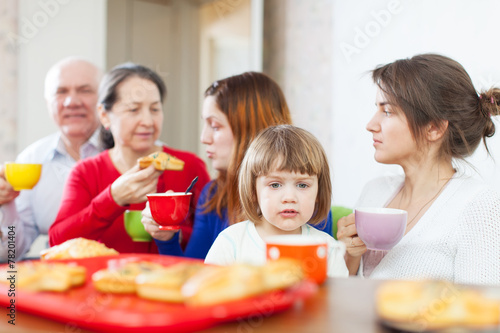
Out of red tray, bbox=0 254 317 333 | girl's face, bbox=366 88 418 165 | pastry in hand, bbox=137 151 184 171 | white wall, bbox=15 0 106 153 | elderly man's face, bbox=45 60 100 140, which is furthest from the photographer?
white wall, bbox=15 0 106 153

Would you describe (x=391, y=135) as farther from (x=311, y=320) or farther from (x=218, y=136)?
(x=311, y=320)

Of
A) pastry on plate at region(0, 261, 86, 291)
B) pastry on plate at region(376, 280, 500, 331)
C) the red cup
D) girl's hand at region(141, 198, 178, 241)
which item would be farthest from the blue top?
pastry on plate at region(376, 280, 500, 331)

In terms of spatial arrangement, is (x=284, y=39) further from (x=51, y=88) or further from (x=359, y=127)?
(x=51, y=88)

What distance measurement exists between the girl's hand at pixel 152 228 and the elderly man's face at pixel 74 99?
3.63 feet

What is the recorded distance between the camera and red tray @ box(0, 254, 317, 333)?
547 mm

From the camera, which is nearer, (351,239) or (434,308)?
(434,308)

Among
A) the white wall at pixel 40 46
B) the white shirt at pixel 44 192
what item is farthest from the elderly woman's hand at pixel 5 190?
the white wall at pixel 40 46

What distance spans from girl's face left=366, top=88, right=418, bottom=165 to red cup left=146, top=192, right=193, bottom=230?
693 mm

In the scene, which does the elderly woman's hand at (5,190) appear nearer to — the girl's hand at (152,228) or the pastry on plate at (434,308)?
the girl's hand at (152,228)

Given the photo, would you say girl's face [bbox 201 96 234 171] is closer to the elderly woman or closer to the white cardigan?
the elderly woman

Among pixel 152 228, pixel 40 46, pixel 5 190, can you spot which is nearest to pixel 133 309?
pixel 152 228

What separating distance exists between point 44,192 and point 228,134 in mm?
1096

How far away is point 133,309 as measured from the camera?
600 millimetres

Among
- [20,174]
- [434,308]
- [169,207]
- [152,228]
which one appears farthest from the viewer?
[20,174]
